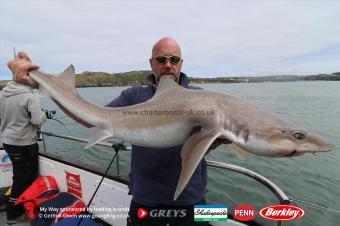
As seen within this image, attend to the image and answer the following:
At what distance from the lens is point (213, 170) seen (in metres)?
11.8

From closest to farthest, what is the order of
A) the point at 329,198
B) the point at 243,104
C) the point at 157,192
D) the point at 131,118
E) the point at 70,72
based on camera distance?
the point at 243,104 → the point at 131,118 → the point at 157,192 → the point at 70,72 → the point at 329,198

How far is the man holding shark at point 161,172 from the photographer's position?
2.92 meters

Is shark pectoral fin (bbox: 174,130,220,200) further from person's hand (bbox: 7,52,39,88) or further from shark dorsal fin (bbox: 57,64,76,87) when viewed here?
person's hand (bbox: 7,52,39,88)

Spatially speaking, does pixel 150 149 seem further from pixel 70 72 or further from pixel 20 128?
pixel 20 128

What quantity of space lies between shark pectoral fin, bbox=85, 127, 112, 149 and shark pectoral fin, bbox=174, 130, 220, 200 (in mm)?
914

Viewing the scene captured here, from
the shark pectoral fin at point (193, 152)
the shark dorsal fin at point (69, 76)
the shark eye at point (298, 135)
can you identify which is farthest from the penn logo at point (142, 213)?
the shark eye at point (298, 135)

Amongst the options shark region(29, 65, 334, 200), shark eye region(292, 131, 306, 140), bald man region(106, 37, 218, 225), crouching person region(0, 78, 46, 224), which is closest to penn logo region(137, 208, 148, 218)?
bald man region(106, 37, 218, 225)

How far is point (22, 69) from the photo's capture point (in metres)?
3.06

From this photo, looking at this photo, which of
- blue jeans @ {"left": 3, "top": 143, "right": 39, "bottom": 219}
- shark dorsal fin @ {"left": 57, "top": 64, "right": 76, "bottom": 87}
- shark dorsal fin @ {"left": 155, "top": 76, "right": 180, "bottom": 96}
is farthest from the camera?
blue jeans @ {"left": 3, "top": 143, "right": 39, "bottom": 219}

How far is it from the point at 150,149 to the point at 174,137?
543 mm

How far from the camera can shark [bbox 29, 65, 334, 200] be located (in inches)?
85.4

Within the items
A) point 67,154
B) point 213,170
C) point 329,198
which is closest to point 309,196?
point 329,198

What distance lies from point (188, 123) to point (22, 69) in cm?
187

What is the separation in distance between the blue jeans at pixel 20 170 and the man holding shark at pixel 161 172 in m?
3.04
